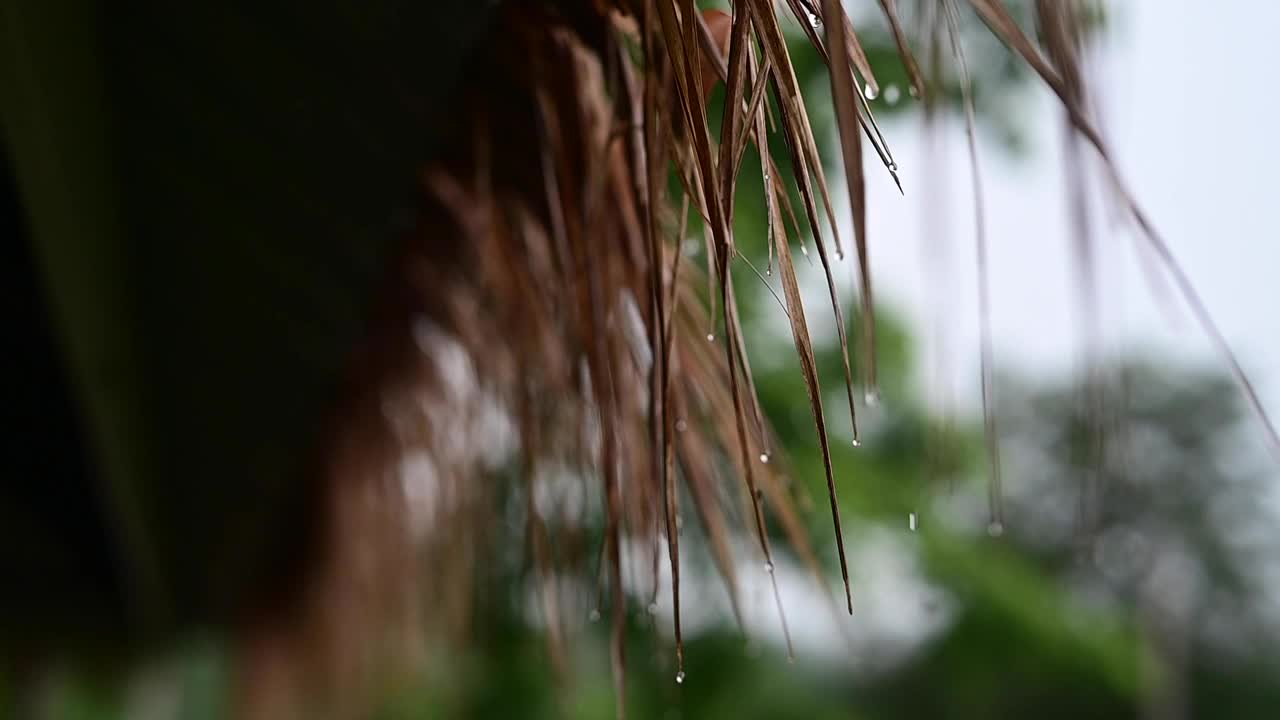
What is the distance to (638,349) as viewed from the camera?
58 centimetres

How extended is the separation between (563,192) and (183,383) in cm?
56

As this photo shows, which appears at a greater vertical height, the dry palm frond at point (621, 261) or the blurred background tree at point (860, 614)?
the dry palm frond at point (621, 261)

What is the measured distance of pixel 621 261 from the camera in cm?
52

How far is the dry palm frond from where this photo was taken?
0.33 metres

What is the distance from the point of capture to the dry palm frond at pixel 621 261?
1.09 ft

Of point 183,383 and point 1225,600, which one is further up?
point 183,383

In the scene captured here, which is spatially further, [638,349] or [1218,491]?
[1218,491]

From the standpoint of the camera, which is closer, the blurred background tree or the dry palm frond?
the dry palm frond

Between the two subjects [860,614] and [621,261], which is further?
[860,614]

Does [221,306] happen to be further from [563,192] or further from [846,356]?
[846,356]

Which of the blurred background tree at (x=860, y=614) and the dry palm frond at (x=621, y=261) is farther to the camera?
the blurred background tree at (x=860, y=614)

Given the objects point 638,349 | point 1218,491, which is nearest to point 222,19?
point 638,349

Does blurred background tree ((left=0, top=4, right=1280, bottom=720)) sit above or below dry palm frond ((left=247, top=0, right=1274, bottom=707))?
below

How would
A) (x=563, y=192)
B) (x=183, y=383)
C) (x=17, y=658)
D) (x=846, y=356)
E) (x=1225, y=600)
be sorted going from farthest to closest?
(x=1225, y=600)
(x=17, y=658)
(x=183, y=383)
(x=563, y=192)
(x=846, y=356)
